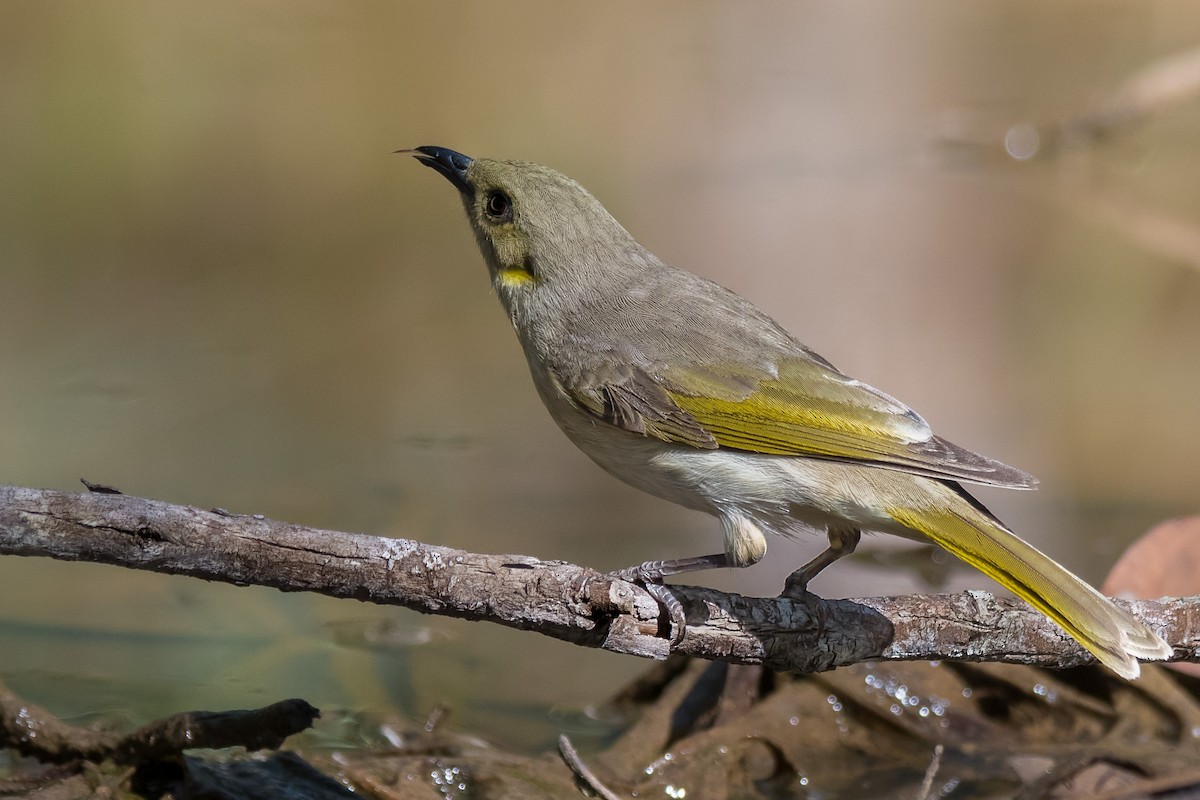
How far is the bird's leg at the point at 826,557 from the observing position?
12.8 ft

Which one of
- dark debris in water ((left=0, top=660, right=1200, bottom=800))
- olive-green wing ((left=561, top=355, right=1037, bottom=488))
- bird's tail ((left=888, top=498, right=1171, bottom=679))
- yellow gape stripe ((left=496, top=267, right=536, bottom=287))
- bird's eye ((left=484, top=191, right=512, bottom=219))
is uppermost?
bird's eye ((left=484, top=191, right=512, bottom=219))

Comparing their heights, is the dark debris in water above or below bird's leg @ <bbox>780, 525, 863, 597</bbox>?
below

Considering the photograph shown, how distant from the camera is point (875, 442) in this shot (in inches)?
153

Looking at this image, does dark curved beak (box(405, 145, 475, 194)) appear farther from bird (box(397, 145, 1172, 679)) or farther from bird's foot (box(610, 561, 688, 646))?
bird's foot (box(610, 561, 688, 646))

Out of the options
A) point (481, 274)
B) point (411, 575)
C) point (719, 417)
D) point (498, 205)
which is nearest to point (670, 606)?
point (411, 575)

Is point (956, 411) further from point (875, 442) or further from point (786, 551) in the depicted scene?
point (875, 442)

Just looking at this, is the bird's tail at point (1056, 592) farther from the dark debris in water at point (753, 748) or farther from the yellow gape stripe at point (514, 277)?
the yellow gape stripe at point (514, 277)

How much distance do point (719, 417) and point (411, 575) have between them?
1.25m

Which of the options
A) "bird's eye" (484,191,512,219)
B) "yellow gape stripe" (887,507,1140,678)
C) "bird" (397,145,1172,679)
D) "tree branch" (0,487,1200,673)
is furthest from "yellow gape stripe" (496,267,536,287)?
"yellow gape stripe" (887,507,1140,678)

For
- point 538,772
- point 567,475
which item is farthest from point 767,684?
point 567,475

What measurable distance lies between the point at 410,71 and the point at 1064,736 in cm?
764

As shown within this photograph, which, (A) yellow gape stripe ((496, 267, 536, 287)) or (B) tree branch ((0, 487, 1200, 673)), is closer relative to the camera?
(B) tree branch ((0, 487, 1200, 673))

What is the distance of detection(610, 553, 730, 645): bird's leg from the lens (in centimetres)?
340

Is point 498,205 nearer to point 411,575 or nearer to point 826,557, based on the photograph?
point 826,557
